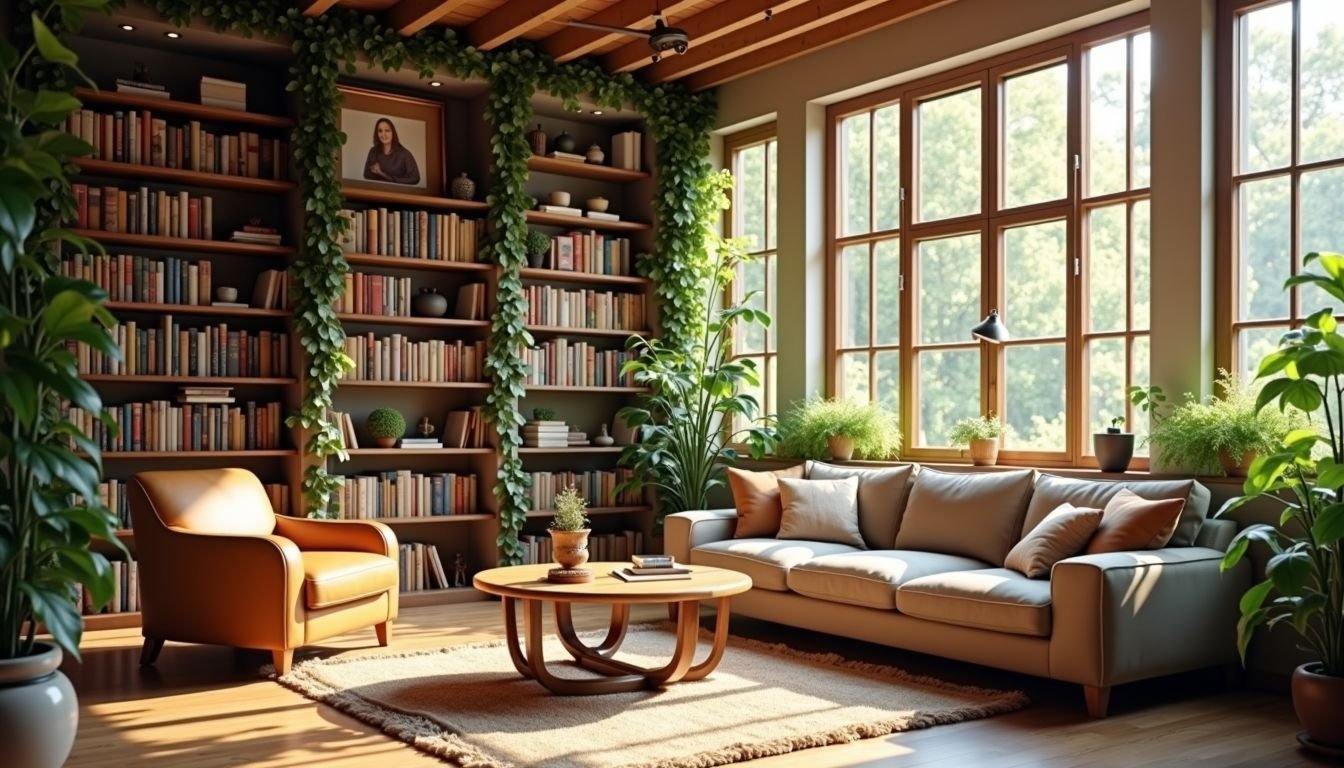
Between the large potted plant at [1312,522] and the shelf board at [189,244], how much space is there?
16.5ft

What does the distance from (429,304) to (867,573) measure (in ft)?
11.0

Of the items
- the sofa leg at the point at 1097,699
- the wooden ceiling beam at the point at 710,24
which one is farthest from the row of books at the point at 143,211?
the sofa leg at the point at 1097,699

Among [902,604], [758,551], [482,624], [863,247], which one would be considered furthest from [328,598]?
[863,247]

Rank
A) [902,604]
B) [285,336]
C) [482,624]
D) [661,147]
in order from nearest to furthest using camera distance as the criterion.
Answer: [902,604], [482,624], [285,336], [661,147]

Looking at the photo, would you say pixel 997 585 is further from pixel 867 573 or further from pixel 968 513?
pixel 968 513

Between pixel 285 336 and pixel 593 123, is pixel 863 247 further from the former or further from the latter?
pixel 285 336

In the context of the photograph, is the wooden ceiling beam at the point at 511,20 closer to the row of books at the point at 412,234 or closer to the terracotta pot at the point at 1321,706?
the row of books at the point at 412,234

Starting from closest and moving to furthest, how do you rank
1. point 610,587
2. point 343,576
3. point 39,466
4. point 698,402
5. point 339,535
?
point 39,466
point 610,587
point 343,576
point 339,535
point 698,402

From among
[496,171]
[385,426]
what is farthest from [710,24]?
[385,426]

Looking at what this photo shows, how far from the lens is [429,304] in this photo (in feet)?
24.5

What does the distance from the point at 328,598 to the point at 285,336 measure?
7.18 ft

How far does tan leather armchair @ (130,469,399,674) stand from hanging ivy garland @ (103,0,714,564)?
1169 mm

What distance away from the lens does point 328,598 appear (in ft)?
17.4

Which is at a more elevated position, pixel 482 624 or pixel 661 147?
pixel 661 147
